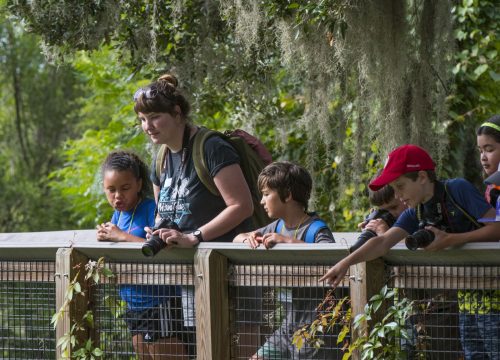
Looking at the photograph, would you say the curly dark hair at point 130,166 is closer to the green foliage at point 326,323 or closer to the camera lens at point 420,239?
the green foliage at point 326,323

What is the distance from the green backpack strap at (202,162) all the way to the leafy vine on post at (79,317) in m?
0.60

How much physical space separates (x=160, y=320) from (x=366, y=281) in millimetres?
995

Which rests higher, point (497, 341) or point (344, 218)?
point (344, 218)

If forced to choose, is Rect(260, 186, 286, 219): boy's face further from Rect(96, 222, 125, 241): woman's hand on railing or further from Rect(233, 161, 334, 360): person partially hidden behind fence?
Rect(96, 222, 125, 241): woman's hand on railing

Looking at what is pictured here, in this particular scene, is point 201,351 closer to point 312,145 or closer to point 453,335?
point 453,335

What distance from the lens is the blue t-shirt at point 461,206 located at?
3750 millimetres

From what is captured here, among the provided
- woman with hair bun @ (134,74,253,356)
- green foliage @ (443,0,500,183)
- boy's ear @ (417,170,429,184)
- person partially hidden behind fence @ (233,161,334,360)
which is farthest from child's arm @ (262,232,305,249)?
green foliage @ (443,0,500,183)

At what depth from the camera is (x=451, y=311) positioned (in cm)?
371

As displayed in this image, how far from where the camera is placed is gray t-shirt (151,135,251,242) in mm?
4402

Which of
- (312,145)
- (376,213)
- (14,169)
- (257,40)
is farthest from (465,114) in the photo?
(14,169)

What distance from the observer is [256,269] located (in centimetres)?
399

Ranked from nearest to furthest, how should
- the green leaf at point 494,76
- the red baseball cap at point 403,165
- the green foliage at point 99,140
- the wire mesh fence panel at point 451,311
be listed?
the wire mesh fence panel at point 451,311
the red baseball cap at point 403,165
the green leaf at point 494,76
the green foliage at point 99,140

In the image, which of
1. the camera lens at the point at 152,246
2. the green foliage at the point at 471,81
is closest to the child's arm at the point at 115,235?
the camera lens at the point at 152,246

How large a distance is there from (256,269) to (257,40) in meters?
2.74
